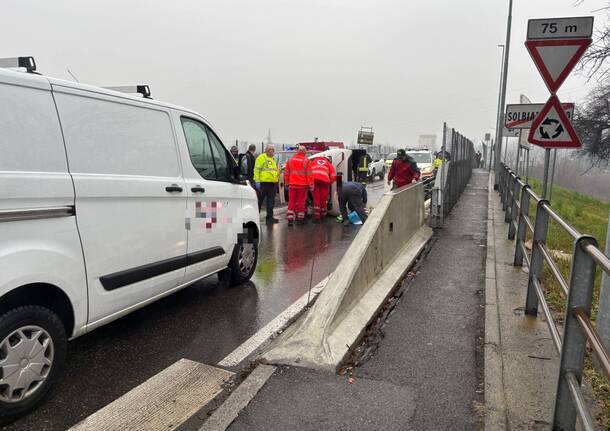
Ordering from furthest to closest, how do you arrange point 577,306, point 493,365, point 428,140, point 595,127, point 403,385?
point 428,140 < point 595,127 < point 493,365 < point 403,385 < point 577,306

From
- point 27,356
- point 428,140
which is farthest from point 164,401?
point 428,140

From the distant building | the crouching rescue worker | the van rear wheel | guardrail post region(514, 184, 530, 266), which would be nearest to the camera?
the van rear wheel

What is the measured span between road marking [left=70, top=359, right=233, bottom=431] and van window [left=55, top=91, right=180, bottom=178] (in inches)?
62.7

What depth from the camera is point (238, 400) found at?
321cm

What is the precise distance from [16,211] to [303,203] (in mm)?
8611

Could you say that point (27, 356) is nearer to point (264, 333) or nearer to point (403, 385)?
point (264, 333)

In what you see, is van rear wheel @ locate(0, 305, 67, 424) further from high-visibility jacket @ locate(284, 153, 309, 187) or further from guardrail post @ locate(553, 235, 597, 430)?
high-visibility jacket @ locate(284, 153, 309, 187)

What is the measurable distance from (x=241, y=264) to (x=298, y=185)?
5.50m

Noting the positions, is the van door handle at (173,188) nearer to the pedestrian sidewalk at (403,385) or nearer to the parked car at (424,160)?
the pedestrian sidewalk at (403,385)

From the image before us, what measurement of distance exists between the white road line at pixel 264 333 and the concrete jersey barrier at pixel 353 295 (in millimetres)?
170

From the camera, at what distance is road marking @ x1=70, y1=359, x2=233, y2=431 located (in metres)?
3.00

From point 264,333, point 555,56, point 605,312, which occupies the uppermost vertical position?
point 555,56

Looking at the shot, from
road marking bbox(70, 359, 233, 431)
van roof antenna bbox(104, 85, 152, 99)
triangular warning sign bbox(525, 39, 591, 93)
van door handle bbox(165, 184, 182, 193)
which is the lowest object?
road marking bbox(70, 359, 233, 431)

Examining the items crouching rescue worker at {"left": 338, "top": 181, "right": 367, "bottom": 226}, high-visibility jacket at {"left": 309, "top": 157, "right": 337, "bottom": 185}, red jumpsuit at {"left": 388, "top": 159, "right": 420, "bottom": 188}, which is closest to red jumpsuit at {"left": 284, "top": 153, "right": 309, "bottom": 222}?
high-visibility jacket at {"left": 309, "top": 157, "right": 337, "bottom": 185}
